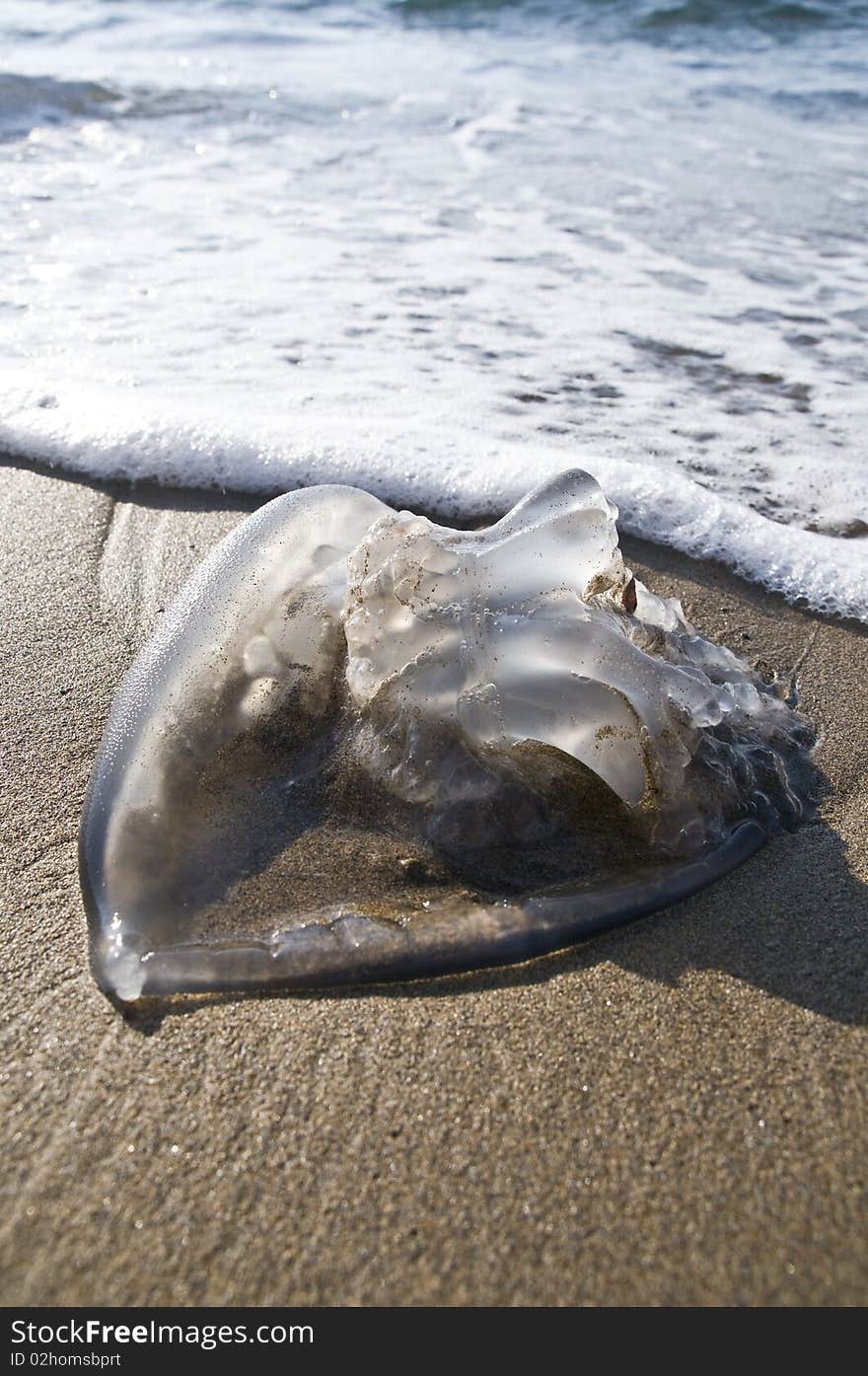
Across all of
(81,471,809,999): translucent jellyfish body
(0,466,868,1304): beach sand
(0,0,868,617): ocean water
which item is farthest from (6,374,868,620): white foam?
(0,466,868,1304): beach sand

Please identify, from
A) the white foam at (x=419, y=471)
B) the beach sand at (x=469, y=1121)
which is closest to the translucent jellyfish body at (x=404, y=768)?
the beach sand at (x=469, y=1121)

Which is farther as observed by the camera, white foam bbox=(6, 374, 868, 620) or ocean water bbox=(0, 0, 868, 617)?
ocean water bbox=(0, 0, 868, 617)

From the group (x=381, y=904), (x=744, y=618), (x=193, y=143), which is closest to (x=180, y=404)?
(x=744, y=618)

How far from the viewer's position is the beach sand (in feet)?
3.52

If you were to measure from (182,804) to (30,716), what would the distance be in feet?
1.67

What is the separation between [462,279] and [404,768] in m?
2.99

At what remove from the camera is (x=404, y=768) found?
5.19ft

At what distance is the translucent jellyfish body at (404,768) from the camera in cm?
139

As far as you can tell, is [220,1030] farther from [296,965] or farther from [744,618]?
[744,618]

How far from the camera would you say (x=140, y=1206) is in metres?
1.13

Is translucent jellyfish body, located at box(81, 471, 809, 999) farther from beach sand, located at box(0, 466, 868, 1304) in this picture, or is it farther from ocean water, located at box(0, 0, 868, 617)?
ocean water, located at box(0, 0, 868, 617)

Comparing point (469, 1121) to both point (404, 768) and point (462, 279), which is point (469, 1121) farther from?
point (462, 279)

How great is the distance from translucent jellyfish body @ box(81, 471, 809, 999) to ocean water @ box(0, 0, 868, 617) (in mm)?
948

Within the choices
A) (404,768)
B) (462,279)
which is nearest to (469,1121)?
(404,768)
